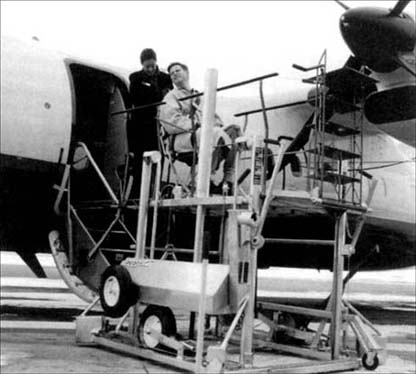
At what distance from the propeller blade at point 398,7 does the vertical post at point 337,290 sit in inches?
92.6

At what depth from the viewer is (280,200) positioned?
5418 mm

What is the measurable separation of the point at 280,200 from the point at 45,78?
3.85m

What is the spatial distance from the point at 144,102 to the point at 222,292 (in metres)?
3.52

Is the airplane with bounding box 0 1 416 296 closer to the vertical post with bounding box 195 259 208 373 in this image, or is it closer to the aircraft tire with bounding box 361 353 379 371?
the aircraft tire with bounding box 361 353 379 371

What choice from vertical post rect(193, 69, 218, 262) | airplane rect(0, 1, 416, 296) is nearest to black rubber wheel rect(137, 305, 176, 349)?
vertical post rect(193, 69, 218, 262)

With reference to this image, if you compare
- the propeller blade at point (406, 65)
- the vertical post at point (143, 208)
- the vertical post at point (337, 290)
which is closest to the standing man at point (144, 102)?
the vertical post at point (143, 208)

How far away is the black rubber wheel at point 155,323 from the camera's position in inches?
216

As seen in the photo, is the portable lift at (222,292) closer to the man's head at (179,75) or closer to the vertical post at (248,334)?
the vertical post at (248,334)

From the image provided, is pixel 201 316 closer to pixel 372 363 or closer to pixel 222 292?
pixel 222 292

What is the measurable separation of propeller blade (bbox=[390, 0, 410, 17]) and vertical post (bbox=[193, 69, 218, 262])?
228 cm

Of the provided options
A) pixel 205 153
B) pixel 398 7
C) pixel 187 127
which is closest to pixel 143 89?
pixel 187 127

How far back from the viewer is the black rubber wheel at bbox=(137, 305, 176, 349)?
548cm

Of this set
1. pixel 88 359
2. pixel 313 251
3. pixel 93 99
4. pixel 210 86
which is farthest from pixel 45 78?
pixel 313 251

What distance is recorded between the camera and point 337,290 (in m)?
5.66
